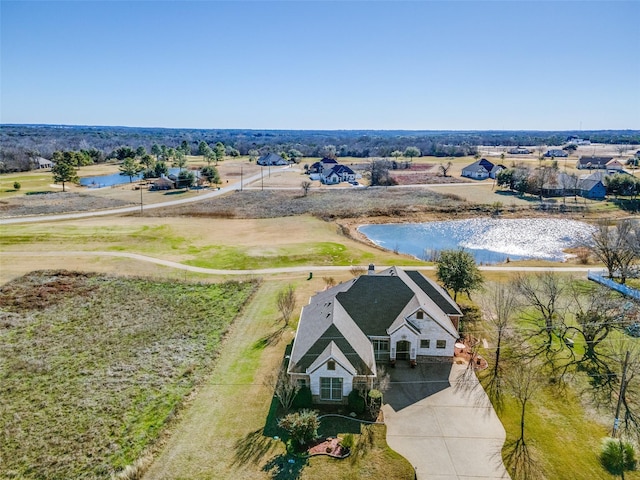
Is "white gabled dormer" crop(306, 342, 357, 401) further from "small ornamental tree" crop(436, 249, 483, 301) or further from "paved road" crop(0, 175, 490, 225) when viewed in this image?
"paved road" crop(0, 175, 490, 225)

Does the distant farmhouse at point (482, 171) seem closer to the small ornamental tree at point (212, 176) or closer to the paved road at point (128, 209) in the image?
the paved road at point (128, 209)

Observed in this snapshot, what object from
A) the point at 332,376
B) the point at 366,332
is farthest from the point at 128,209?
the point at 332,376

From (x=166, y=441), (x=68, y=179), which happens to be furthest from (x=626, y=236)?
(x=68, y=179)

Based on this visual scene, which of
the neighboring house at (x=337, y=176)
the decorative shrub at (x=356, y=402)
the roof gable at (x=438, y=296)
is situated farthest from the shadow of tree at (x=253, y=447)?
the neighboring house at (x=337, y=176)

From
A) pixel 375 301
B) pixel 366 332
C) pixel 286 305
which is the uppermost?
pixel 375 301

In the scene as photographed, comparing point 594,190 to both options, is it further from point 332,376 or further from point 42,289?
point 42,289

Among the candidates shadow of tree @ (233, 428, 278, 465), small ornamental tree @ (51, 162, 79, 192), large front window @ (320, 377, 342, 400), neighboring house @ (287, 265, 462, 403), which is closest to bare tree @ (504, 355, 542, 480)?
neighboring house @ (287, 265, 462, 403)
